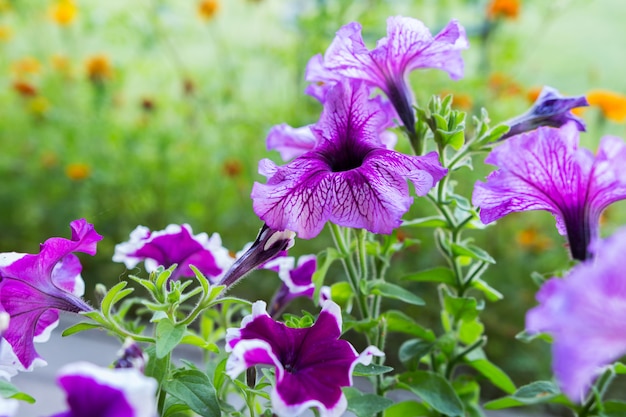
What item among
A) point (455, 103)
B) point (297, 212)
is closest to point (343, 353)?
point (297, 212)

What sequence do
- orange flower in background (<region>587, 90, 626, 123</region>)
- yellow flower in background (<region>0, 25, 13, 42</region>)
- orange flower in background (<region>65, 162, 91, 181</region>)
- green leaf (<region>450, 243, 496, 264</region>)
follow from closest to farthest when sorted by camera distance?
green leaf (<region>450, 243, 496, 264</region>), orange flower in background (<region>587, 90, 626, 123</region>), orange flower in background (<region>65, 162, 91, 181</region>), yellow flower in background (<region>0, 25, 13, 42</region>)

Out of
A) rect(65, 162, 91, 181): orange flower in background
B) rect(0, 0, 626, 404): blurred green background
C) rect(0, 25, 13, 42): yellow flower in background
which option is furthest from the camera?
rect(0, 25, 13, 42): yellow flower in background

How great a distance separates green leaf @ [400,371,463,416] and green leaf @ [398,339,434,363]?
16 mm

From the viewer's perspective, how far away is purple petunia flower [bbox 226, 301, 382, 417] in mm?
363

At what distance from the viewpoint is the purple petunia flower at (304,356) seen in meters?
0.36

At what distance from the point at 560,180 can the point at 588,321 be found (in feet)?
0.46

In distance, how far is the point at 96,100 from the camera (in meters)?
1.77

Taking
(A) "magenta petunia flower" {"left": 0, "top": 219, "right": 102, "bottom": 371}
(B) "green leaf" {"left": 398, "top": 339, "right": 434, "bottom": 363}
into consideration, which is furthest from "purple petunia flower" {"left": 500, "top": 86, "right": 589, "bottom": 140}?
(A) "magenta petunia flower" {"left": 0, "top": 219, "right": 102, "bottom": 371}

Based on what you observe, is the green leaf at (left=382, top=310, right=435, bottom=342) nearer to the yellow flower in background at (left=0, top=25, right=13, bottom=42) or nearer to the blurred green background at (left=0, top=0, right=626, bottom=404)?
the blurred green background at (left=0, top=0, right=626, bottom=404)

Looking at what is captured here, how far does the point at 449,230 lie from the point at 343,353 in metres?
0.18

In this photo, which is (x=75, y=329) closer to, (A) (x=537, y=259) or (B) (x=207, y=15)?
(A) (x=537, y=259)

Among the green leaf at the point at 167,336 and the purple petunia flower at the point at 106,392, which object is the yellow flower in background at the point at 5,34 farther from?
the purple petunia flower at the point at 106,392

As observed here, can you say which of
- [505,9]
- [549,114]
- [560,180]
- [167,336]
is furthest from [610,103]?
[167,336]

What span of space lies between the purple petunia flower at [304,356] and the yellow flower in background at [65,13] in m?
1.74
